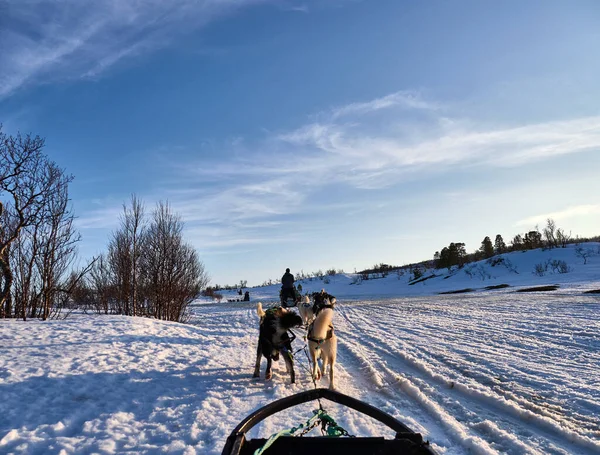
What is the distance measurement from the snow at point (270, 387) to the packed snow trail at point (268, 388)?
0.8 inches

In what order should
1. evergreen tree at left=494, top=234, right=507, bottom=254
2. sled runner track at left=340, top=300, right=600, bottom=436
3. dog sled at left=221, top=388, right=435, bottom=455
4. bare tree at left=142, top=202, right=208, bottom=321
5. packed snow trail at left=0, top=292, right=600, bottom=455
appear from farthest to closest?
evergreen tree at left=494, top=234, right=507, bottom=254 < bare tree at left=142, top=202, right=208, bottom=321 < sled runner track at left=340, top=300, right=600, bottom=436 < packed snow trail at left=0, top=292, right=600, bottom=455 < dog sled at left=221, top=388, right=435, bottom=455

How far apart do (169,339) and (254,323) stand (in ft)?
18.9

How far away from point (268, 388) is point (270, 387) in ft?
0.17

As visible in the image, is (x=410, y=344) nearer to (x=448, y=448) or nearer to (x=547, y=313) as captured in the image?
(x=448, y=448)

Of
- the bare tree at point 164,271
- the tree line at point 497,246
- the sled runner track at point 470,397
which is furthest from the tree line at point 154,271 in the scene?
the tree line at point 497,246

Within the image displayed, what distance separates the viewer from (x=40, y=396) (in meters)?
4.55

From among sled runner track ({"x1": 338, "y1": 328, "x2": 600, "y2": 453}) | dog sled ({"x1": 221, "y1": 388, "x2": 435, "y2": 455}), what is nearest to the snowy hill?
sled runner track ({"x1": 338, "y1": 328, "x2": 600, "y2": 453})

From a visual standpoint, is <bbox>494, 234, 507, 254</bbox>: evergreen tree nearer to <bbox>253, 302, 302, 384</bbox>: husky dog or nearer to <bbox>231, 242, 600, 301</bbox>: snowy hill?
<bbox>231, 242, 600, 301</bbox>: snowy hill

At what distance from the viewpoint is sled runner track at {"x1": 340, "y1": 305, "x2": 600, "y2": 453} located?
359 centimetres

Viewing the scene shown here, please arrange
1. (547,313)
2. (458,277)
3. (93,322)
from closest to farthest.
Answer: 1. (93,322)
2. (547,313)
3. (458,277)

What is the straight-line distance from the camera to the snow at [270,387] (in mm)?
3594

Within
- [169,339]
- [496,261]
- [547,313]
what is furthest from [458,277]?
[169,339]

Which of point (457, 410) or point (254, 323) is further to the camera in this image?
point (254, 323)

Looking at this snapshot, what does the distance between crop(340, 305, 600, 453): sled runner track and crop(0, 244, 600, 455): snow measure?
0.02 m
